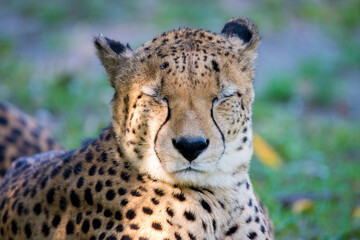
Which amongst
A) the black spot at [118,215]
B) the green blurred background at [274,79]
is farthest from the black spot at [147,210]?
the green blurred background at [274,79]

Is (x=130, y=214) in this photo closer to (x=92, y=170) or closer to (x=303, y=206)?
(x=92, y=170)

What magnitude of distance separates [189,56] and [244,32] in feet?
1.87

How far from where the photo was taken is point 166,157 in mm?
2801

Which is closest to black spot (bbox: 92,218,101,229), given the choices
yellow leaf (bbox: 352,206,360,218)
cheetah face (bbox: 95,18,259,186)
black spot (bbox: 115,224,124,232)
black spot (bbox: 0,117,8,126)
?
black spot (bbox: 115,224,124,232)

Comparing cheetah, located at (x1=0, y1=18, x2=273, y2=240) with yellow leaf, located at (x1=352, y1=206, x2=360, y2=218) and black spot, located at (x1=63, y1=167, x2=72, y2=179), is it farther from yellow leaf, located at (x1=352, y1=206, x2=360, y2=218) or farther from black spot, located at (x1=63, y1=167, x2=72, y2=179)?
yellow leaf, located at (x1=352, y1=206, x2=360, y2=218)

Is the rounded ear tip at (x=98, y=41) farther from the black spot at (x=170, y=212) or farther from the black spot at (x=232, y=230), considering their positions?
the black spot at (x=232, y=230)

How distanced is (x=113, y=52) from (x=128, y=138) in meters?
0.47

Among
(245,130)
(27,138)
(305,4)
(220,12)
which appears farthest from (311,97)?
(245,130)

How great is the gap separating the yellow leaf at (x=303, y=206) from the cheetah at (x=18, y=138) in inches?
73.4

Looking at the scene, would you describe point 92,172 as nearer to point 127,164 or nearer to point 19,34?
point 127,164

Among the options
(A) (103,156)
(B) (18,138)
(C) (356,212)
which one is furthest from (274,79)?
(A) (103,156)

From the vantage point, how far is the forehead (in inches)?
→ 113

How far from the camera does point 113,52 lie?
10.5ft

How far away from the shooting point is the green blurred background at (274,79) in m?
5.36
